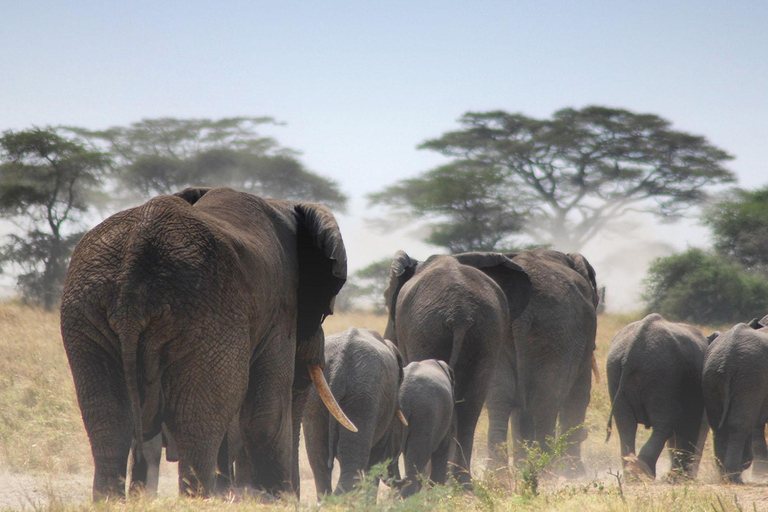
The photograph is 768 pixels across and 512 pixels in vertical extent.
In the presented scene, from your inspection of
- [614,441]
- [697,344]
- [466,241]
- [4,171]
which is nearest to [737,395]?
[697,344]

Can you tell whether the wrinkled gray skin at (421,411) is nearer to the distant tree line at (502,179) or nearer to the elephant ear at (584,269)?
the elephant ear at (584,269)

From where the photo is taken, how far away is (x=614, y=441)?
1056 centimetres

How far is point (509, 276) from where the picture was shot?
8234 mm

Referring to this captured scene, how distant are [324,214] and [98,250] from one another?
140 centimetres

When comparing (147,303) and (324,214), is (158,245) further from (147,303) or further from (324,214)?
(324,214)

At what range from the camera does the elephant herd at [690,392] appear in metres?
7.48

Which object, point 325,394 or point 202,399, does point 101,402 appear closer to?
point 202,399

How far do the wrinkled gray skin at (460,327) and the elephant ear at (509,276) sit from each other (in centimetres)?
60

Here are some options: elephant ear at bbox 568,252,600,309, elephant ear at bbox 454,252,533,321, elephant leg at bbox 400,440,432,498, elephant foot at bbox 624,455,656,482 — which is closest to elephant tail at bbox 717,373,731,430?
elephant foot at bbox 624,455,656,482

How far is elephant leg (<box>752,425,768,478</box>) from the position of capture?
8.23 m

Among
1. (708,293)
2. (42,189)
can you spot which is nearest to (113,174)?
(42,189)

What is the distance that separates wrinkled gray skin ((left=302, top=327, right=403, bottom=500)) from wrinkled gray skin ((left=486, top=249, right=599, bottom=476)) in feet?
7.40

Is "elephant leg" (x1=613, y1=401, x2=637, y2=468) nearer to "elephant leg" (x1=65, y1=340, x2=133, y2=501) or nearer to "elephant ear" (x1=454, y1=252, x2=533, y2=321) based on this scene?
"elephant ear" (x1=454, y1=252, x2=533, y2=321)

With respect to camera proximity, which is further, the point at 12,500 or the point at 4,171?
the point at 4,171
